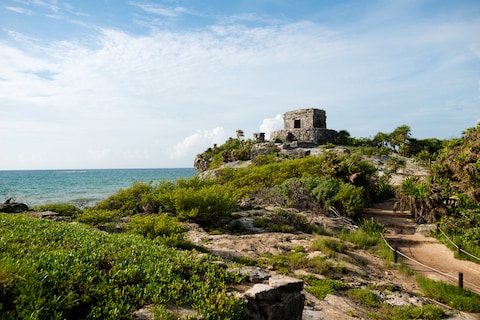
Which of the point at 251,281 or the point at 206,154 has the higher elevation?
A: the point at 206,154

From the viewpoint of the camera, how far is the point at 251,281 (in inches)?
183

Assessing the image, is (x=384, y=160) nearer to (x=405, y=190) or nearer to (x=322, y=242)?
(x=405, y=190)

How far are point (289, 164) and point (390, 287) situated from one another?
44.9 feet

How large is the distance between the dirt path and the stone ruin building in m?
24.0

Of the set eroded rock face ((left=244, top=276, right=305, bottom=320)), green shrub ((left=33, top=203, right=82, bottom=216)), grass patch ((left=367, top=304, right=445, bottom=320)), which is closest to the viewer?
eroded rock face ((left=244, top=276, right=305, bottom=320))

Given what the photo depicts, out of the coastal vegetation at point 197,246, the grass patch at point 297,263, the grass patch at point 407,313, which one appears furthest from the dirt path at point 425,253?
the grass patch at point 297,263

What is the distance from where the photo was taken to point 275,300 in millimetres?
4141

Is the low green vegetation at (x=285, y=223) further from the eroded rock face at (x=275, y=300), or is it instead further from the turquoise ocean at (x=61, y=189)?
the eroded rock face at (x=275, y=300)

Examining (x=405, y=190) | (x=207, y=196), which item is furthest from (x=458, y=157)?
(x=207, y=196)

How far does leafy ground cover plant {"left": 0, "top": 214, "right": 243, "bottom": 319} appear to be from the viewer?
9.84ft

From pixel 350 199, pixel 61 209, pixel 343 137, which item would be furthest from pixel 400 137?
pixel 61 209

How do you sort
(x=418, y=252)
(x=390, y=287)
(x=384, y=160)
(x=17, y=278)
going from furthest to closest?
(x=384, y=160), (x=418, y=252), (x=390, y=287), (x=17, y=278)

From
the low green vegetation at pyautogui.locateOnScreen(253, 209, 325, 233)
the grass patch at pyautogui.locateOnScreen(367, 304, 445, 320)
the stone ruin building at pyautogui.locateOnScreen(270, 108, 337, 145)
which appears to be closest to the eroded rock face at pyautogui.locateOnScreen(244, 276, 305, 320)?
the grass patch at pyautogui.locateOnScreen(367, 304, 445, 320)

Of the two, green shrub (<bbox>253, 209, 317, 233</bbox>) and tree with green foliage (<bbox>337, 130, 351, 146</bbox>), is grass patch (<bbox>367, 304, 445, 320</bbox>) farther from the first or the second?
tree with green foliage (<bbox>337, 130, 351, 146</bbox>)
